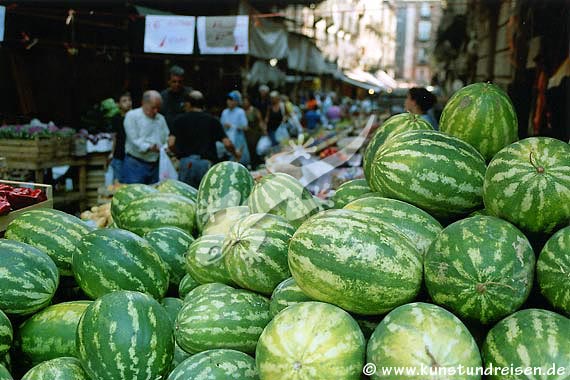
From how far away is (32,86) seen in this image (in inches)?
388

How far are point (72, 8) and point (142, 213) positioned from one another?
8326 mm

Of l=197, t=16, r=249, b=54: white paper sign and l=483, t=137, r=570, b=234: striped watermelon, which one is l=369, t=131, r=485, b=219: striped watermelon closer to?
l=483, t=137, r=570, b=234: striped watermelon

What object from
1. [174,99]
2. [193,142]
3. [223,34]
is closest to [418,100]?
[223,34]

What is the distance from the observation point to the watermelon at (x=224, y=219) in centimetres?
231

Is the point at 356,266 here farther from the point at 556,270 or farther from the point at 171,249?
the point at 171,249

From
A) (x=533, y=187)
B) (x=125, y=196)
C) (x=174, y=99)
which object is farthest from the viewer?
(x=174, y=99)

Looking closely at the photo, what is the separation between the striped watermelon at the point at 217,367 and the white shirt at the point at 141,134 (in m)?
6.01

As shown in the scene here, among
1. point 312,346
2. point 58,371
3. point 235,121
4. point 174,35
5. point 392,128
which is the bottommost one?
point 58,371

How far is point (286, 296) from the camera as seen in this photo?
173 cm

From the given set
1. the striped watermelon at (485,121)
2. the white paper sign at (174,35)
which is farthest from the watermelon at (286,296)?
the white paper sign at (174,35)

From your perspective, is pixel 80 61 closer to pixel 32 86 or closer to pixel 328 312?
pixel 32 86

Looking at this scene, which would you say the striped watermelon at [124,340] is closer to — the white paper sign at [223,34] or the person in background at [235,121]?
the white paper sign at [223,34]

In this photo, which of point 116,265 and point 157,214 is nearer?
point 116,265

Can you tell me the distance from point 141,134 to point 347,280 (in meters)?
6.29
